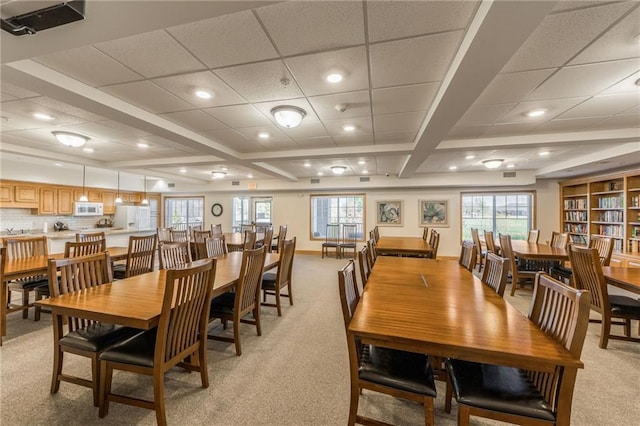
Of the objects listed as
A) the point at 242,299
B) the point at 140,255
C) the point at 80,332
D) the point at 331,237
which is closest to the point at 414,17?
the point at 242,299

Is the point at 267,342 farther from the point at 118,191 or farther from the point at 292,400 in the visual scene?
the point at 118,191

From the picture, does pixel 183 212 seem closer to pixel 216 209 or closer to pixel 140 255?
pixel 216 209

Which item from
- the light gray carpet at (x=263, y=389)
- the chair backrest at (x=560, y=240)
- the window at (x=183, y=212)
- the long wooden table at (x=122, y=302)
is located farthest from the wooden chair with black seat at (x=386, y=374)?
the window at (x=183, y=212)

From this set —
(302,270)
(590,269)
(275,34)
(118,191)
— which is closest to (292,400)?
(275,34)

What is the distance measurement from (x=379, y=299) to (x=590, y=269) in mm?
2483

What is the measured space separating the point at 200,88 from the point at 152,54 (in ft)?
1.82

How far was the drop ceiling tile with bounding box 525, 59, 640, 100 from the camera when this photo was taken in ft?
7.12

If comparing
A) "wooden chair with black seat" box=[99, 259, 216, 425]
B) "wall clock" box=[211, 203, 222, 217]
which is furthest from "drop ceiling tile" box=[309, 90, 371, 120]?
"wall clock" box=[211, 203, 222, 217]

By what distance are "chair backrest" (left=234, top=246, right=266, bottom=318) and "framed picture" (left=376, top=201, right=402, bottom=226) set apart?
6.15 metres

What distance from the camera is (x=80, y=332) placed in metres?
1.88

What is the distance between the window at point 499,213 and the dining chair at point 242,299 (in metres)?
7.01

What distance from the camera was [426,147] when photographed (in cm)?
419

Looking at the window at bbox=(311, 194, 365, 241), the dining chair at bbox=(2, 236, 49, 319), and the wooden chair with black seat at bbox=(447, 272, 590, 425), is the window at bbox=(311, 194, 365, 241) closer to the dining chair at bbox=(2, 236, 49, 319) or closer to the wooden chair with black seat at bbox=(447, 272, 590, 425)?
the dining chair at bbox=(2, 236, 49, 319)

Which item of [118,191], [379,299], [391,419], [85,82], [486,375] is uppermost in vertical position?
[85,82]
